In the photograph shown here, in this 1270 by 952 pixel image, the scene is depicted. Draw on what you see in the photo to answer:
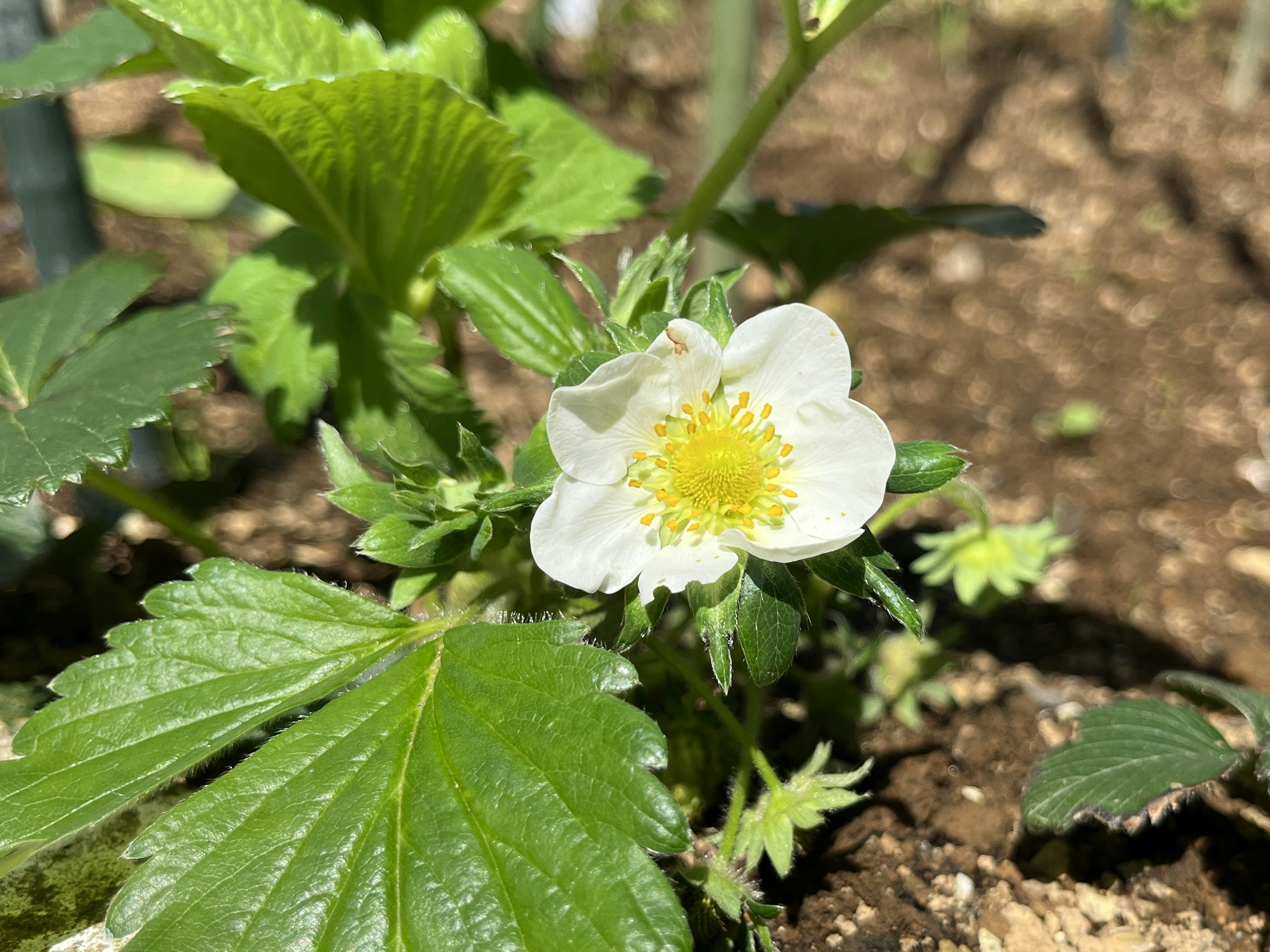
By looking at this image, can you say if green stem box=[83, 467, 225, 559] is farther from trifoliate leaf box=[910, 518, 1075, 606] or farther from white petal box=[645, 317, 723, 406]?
trifoliate leaf box=[910, 518, 1075, 606]

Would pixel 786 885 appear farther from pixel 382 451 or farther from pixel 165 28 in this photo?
pixel 165 28

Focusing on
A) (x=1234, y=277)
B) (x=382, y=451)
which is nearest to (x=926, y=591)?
(x=382, y=451)

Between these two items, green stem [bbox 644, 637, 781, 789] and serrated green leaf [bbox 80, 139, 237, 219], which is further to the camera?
serrated green leaf [bbox 80, 139, 237, 219]

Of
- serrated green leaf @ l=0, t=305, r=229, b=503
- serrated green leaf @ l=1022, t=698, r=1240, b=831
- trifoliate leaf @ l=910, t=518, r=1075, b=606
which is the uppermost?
serrated green leaf @ l=0, t=305, r=229, b=503

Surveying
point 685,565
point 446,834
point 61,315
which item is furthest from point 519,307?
point 61,315

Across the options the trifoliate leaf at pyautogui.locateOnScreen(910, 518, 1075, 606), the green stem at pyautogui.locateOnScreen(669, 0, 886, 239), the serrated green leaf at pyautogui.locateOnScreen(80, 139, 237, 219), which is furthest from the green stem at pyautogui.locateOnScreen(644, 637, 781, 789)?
the serrated green leaf at pyautogui.locateOnScreen(80, 139, 237, 219)

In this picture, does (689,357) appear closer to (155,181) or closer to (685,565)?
(685,565)

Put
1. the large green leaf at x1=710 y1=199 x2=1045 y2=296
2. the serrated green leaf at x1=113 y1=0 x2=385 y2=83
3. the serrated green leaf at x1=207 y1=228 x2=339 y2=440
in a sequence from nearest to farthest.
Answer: the serrated green leaf at x1=113 y1=0 x2=385 y2=83 → the serrated green leaf at x1=207 y1=228 x2=339 y2=440 → the large green leaf at x1=710 y1=199 x2=1045 y2=296
